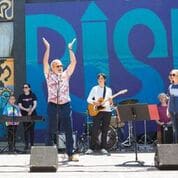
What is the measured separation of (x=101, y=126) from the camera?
1219 centimetres

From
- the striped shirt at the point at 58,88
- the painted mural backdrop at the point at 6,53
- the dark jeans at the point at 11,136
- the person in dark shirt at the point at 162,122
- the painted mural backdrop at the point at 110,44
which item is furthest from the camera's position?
the painted mural backdrop at the point at 6,53

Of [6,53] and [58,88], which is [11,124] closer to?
[6,53]

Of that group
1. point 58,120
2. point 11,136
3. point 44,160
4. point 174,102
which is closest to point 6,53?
point 11,136

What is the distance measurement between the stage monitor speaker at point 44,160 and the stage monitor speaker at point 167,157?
68.2 inches

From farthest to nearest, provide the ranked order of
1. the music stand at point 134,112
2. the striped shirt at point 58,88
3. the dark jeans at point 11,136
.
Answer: the dark jeans at point 11,136
the music stand at point 134,112
the striped shirt at point 58,88

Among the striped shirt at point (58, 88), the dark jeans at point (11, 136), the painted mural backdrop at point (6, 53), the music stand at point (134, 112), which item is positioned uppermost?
the painted mural backdrop at point (6, 53)

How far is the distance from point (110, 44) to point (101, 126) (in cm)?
374

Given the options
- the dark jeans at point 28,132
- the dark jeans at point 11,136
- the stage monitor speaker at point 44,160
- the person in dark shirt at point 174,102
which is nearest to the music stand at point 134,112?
the person in dark shirt at point 174,102

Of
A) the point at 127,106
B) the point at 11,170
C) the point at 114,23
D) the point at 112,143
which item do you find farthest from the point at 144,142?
the point at 11,170

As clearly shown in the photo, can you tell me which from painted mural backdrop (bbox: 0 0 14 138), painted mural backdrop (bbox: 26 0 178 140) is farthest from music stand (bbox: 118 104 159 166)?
painted mural backdrop (bbox: 0 0 14 138)

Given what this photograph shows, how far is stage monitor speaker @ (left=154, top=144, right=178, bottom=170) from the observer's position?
26.9 ft

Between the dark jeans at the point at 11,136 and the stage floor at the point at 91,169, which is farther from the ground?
the dark jeans at the point at 11,136

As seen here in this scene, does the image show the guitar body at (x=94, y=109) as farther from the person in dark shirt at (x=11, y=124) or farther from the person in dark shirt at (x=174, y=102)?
the person in dark shirt at (x=174, y=102)

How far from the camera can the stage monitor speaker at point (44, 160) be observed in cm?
820
